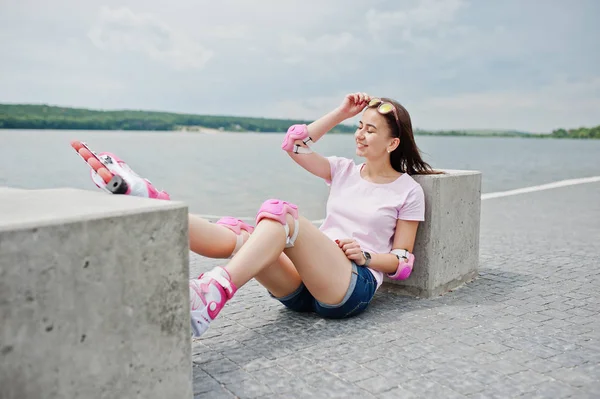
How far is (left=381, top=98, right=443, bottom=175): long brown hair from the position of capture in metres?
4.30

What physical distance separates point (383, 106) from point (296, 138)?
617 mm

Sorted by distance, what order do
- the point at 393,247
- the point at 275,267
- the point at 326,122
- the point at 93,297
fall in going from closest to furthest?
the point at 93,297
the point at 275,267
the point at 393,247
the point at 326,122

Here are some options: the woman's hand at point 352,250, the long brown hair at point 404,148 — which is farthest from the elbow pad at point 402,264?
the long brown hair at point 404,148

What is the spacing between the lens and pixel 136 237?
93.4 inches

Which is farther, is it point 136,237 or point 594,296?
point 594,296

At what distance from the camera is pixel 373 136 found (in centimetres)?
426

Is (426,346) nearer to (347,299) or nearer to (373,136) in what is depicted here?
(347,299)

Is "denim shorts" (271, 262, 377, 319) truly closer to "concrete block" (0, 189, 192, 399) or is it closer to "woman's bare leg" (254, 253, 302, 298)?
"woman's bare leg" (254, 253, 302, 298)

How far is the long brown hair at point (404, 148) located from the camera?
4.30m

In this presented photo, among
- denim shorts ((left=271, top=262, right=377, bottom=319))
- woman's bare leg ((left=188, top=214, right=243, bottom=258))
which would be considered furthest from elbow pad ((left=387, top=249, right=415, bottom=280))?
woman's bare leg ((left=188, top=214, right=243, bottom=258))

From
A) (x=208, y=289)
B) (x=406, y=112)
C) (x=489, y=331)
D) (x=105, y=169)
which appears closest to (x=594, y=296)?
(x=489, y=331)

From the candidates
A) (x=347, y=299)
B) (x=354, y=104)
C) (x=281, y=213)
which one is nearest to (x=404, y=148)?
(x=354, y=104)

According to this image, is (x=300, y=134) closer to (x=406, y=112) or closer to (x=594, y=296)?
(x=406, y=112)

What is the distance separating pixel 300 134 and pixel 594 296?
2412mm
